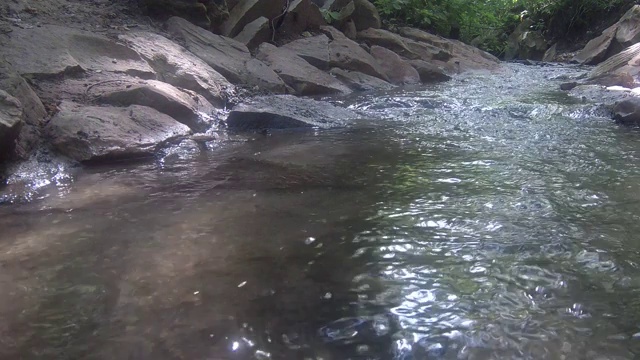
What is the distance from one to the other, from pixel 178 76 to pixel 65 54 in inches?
47.7

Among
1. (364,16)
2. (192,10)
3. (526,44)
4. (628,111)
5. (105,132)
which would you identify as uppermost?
(628,111)

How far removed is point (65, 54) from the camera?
5512 mm

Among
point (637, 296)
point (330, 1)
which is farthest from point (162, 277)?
point (330, 1)

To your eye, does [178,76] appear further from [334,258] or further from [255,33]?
[334,258]

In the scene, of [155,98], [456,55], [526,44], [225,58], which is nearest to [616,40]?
[456,55]

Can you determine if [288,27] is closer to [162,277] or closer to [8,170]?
[8,170]

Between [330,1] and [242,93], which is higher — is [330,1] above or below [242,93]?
above

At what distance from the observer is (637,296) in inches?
84.5

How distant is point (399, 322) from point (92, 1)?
7015 millimetres

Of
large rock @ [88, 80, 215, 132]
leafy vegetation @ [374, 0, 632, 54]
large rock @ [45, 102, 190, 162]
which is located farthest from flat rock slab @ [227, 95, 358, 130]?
leafy vegetation @ [374, 0, 632, 54]

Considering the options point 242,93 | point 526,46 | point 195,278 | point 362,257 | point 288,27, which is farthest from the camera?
point 526,46

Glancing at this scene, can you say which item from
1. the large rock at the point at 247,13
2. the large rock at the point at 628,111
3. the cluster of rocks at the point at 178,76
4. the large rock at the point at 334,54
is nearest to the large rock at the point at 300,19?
the cluster of rocks at the point at 178,76

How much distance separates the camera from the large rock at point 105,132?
4266mm

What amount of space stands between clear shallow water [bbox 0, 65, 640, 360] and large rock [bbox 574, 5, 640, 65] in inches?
378
